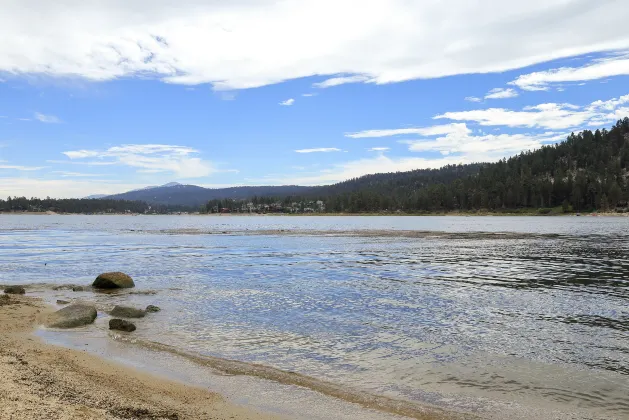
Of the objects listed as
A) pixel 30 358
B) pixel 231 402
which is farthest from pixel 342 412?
pixel 30 358

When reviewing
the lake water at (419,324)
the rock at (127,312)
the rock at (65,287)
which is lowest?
the lake water at (419,324)

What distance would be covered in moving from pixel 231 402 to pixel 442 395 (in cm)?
582

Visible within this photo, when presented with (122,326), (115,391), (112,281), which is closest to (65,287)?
(112,281)

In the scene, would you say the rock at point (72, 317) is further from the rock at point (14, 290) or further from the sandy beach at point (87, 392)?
the rock at point (14, 290)

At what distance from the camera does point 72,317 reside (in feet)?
71.2

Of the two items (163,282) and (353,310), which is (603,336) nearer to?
(353,310)

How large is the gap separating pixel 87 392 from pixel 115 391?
684mm

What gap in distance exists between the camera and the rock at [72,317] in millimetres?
21266

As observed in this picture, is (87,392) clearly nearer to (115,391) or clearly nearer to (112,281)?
(115,391)

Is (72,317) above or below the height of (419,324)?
above

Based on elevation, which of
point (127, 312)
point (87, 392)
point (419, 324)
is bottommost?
point (419, 324)

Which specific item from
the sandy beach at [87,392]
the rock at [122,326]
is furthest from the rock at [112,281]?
the sandy beach at [87,392]

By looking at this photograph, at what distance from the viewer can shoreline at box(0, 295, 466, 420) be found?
1073cm

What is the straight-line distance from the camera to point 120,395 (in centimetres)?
1227
